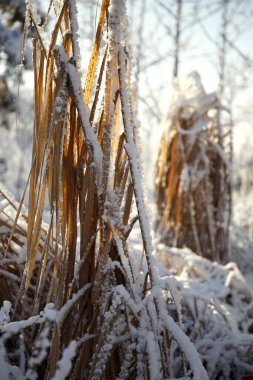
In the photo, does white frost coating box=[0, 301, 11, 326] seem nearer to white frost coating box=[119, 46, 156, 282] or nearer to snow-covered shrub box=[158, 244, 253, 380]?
white frost coating box=[119, 46, 156, 282]

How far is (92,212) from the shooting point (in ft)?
2.81

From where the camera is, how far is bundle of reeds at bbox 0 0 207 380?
2.64 feet

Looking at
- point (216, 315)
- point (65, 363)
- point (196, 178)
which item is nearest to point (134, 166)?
point (65, 363)

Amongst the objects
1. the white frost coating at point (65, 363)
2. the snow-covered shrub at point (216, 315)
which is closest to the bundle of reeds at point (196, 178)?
the snow-covered shrub at point (216, 315)

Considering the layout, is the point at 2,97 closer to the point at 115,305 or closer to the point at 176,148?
the point at 176,148

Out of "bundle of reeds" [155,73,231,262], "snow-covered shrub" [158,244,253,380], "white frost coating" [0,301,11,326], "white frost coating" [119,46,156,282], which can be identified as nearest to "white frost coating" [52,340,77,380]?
"white frost coating" [0,301,11,326]

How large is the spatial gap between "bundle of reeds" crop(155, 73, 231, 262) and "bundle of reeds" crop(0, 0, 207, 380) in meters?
1.95

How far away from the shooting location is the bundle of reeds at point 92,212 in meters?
0.80

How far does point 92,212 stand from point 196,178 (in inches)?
81.2

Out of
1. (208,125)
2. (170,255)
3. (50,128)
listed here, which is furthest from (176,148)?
(50,128)

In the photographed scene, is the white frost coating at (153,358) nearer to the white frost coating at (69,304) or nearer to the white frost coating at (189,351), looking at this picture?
the white frost coating at (189,351)

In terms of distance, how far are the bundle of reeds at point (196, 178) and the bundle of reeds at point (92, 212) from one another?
1.95 m

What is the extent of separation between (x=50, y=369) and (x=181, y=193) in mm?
2145

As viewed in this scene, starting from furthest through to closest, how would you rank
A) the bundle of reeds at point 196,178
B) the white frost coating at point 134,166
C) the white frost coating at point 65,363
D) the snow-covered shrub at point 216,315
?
the bundle of reeds at point 196,178 → the snow-covered shrub at point 216,315 → the white frost coating at point 134,166 → the white frost coating at point 65,363
